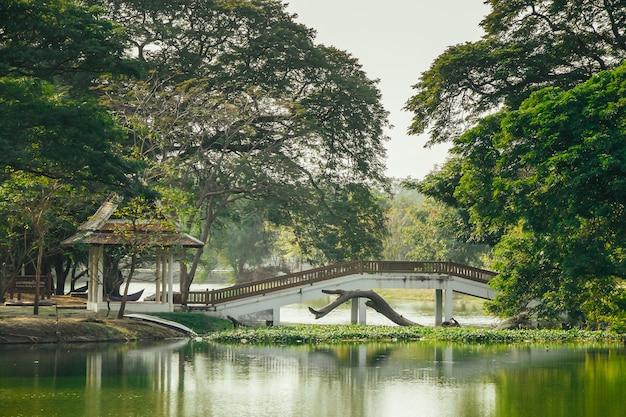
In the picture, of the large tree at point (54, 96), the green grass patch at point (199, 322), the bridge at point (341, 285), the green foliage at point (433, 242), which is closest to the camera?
the large tree at point (54, 96)

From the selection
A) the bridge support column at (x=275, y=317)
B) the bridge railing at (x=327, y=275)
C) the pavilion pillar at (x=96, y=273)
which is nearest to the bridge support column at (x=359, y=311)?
the bridge railing at (x=327, y=275)

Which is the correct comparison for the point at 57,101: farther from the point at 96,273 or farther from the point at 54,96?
the point at 96,273

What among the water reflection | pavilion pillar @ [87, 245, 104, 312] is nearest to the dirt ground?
pavilion pillar @ [87, 245, 104, 312]

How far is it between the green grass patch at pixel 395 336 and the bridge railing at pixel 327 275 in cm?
486

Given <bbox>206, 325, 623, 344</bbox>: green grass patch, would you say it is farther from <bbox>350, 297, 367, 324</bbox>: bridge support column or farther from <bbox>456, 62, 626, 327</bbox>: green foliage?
<bbox>350, 297, 367, 324</bbox>: bridge support column

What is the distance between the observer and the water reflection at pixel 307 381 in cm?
1642

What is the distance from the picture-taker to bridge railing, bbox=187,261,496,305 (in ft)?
123

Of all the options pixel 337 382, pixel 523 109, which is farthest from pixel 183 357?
pixel 523 109

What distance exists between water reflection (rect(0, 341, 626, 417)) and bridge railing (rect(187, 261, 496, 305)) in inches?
342

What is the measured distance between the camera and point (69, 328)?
2869cm

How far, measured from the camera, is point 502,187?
28.0 metres

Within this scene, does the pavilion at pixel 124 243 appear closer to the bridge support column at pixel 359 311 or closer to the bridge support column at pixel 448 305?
the bridge support column at pixel 359 311

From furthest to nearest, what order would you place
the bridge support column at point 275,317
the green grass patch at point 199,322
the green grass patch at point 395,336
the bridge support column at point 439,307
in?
1. the bridge support column at point 439,307
2. the bridge support column at point 275,317
3. the green grass patch at point 199,322
4. the green grass patch at point 395,336

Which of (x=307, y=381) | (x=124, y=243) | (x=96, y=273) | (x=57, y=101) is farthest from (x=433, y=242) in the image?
(x=307, y=381)
